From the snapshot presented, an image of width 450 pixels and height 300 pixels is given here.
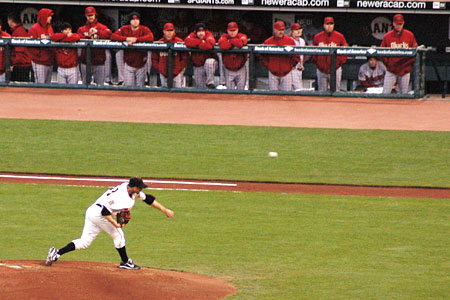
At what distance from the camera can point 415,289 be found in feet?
29.0

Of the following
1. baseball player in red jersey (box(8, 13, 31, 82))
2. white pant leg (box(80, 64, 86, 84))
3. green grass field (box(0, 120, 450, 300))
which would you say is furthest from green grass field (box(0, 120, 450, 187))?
baseball player in red jersey (box(8, 13, 31, 82))

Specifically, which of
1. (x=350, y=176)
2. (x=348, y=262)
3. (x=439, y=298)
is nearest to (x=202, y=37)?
(x=350, y=176)

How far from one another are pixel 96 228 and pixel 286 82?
12907 mm

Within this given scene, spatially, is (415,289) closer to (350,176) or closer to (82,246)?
(82,246)

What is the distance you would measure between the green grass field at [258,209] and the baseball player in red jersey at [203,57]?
3172 millimetres

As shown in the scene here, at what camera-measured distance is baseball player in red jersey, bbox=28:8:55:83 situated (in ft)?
72.6

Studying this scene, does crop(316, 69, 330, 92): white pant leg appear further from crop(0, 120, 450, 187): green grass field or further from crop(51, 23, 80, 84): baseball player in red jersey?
crop(51, 23, 80, 84): baseball player in red jersey

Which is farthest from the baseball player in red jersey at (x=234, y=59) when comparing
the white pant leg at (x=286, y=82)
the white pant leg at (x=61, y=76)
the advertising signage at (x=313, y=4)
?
the white pant leg at (x=61, y=76)

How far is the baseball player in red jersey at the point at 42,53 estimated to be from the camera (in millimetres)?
22125

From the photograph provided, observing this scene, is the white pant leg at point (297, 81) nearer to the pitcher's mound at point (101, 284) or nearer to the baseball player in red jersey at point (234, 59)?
the baseball player in red jersey at point (234, 59)

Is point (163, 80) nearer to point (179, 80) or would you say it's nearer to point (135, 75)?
point (179, 80)

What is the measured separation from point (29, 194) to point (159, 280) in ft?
17.7

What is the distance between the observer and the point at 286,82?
71.0 feet

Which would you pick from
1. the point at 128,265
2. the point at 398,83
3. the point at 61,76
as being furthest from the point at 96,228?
the point at 61,76
